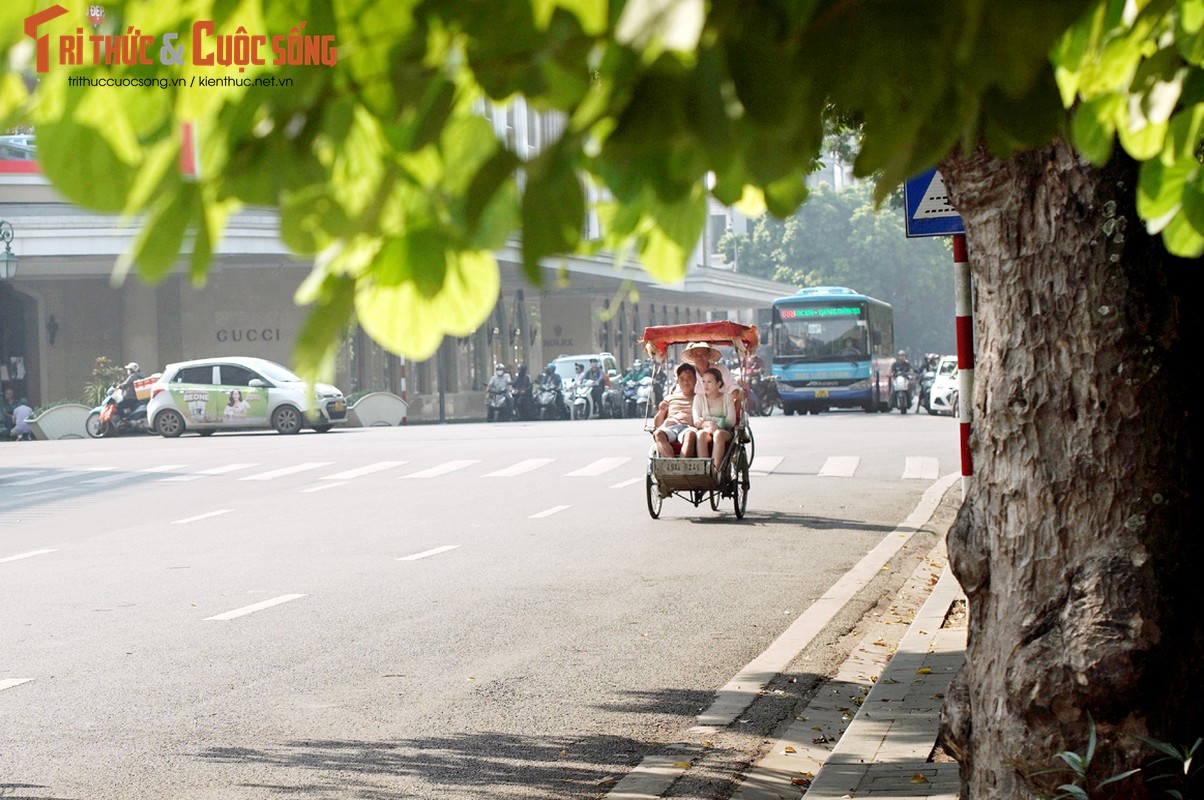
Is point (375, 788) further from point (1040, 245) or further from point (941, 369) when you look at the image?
point (941, 369)

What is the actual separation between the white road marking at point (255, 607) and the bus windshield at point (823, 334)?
31.8 m

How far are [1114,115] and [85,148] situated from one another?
1513 mm

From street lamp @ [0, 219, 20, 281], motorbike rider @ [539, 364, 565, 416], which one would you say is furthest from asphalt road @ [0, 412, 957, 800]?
motorbike rider @ [539, 364, 565, 416]

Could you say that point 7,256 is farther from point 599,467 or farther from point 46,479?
point 599,467

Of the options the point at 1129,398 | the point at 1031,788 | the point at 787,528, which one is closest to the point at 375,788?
the point at 1031,788

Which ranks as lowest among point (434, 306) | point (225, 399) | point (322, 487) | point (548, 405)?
point (322, 487)

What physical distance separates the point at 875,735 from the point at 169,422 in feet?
102

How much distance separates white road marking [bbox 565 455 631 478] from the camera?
68.5ft

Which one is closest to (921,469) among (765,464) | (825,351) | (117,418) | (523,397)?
(765,464)

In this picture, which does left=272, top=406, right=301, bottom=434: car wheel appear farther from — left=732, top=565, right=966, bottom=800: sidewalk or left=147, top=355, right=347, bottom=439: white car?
left=732, top=565, right=966, bottom=800: sidewalk

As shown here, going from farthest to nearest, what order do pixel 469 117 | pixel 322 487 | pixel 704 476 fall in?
pixel 322 487
pixel 704 476
pixel 469 117

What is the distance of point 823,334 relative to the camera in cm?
4103

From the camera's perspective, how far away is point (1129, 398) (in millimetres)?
3990

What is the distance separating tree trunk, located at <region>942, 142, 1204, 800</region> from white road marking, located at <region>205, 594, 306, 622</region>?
634cm
